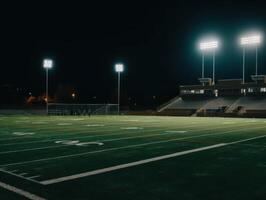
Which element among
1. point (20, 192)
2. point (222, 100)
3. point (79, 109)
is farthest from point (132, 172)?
point (222, 100)

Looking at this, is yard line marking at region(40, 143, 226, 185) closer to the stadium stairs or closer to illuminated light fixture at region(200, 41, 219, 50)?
the stadium stairs

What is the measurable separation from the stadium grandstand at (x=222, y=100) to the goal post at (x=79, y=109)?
6876mm

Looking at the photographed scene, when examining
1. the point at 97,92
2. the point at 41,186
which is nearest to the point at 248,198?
the point at 41,186

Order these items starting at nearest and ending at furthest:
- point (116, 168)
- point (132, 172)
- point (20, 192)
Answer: point (20, 192) < point (132, 172) < point (116, 168)

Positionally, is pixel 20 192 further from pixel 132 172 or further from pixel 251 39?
pixel 251 39

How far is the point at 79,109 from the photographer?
4541 centimetres

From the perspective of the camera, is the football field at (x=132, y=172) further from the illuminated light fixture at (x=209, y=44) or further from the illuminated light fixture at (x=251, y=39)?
the illuminated light fixture at (x=209, y=44)

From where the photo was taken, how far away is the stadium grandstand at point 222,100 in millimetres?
43500

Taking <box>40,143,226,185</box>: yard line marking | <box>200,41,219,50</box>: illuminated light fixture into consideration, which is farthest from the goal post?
<box>40,143,226,185</box>: yard line marking

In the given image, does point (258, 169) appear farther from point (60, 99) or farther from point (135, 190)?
point (60, 99)

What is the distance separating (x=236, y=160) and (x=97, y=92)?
325 feet

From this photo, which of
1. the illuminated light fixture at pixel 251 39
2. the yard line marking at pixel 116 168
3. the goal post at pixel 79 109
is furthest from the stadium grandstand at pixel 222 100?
the yard line marking at pixel 116 168

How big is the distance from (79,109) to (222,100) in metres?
18.6

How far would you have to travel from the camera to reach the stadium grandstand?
1713 inches
